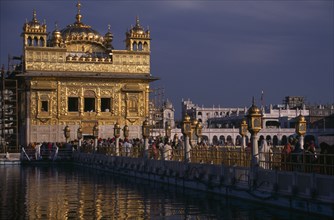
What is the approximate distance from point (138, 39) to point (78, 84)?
5112mm

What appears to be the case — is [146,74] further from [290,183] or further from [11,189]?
[290,183]

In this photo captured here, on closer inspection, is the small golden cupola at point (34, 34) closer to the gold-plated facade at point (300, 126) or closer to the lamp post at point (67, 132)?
the lamp post at point (67, 132)

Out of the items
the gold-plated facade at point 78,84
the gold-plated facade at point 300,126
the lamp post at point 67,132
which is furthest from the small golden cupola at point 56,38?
the gold-plated facade at point 300,126

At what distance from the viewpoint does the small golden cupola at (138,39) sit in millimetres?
37719

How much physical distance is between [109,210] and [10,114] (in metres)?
27.5

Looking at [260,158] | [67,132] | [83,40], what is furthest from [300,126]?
[83,40]

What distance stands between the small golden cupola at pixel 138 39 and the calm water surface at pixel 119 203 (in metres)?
19.3

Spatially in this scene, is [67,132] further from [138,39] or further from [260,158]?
[260,158]

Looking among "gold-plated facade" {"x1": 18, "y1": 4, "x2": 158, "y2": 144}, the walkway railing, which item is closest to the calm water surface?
the walkway railing

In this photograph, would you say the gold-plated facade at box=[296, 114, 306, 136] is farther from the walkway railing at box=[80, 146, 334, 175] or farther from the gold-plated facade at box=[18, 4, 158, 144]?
the gold-plated facade at box=[18, 4, 158, 144]

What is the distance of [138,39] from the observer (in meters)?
37.9

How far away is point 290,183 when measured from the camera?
12.0m

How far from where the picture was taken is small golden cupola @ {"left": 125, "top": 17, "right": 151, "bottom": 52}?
37.7 m

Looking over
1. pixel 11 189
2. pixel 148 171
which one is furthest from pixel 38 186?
Result: pixel 148 171
